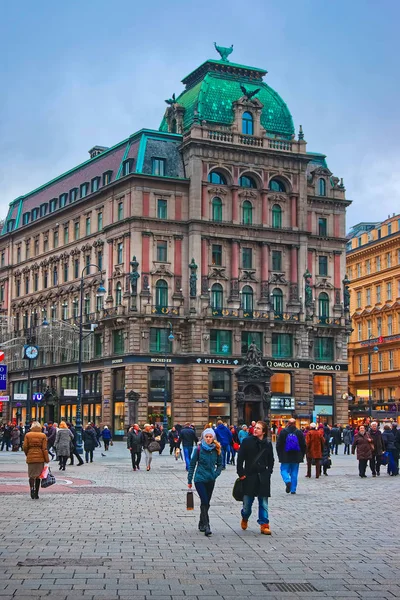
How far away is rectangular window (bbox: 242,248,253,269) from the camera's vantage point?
79938 millimetres

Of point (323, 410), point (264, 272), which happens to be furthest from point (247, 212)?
point (323, 410)

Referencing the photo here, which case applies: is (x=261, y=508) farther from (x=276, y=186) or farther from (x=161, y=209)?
(x=276, y=186)

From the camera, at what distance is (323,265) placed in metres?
85.0

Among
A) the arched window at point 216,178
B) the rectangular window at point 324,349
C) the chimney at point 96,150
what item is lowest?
the rectangular window at point 324,349

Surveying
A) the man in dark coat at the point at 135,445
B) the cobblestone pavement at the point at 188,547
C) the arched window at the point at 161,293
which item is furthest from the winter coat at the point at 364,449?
the arched window at the point at 161,293

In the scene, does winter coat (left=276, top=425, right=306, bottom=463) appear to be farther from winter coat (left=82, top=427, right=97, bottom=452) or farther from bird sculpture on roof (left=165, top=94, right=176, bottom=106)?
bird sculpture on roof (left=165, top=94, right=176, bottom=106)

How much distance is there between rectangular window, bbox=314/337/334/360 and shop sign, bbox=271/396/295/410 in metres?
5.43

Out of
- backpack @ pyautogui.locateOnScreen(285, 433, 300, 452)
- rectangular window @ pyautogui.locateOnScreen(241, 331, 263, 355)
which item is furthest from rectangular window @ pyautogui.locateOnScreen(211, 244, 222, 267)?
backpack @ pyautogui.locateOnScreen(285, 433, 300, 452)

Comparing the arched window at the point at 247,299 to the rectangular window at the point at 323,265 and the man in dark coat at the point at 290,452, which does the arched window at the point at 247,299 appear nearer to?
the rectangular window at the point at 323,265

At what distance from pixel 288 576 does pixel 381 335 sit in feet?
298

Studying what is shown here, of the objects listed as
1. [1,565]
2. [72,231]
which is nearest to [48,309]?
[72,231]

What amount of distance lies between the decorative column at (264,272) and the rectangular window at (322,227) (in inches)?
285

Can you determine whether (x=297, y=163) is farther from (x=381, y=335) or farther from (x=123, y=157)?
(x=381, y=335)

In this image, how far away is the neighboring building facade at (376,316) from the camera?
97.9 metres
